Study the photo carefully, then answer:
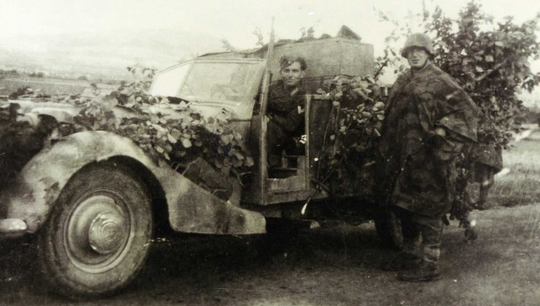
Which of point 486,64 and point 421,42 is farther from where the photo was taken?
point 486,64

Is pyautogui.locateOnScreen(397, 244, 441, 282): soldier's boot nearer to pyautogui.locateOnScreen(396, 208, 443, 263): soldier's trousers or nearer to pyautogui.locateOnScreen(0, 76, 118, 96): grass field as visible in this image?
pyautogui.locateOnScreen(396, 208, 443, 263): soldier's trousers

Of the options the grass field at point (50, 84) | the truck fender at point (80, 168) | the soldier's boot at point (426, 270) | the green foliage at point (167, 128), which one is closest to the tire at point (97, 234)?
the truck fender at point (80, 168)

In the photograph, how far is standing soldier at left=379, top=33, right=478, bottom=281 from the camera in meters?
4.93

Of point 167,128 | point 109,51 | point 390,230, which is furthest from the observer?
point 109,51

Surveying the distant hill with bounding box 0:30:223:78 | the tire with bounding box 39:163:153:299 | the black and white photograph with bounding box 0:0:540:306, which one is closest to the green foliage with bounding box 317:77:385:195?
the black and white photograph with bounding box 0:0:540:306

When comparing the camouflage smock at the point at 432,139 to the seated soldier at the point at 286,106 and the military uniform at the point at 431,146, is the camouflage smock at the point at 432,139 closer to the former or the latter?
the military uniform at the point at 431,146

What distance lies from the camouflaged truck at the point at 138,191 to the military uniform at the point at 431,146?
0.73 meters

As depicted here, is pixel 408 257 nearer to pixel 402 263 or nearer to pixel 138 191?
pixel 402 263

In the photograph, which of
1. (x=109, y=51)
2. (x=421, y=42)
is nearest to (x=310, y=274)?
(x=421, y=42)

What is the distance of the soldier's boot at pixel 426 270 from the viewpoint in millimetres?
4883

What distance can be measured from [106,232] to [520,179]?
851 cm

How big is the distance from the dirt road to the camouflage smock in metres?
0.70

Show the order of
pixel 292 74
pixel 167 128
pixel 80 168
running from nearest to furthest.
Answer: pixel 80 168
pixel 167 128
pixel 292 74

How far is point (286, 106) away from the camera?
222 inches
